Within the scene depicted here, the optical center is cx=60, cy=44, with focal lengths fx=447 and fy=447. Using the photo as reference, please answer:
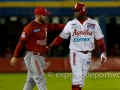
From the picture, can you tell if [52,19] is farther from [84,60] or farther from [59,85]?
[84,60]

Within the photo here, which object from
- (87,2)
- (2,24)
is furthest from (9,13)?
(87,2)

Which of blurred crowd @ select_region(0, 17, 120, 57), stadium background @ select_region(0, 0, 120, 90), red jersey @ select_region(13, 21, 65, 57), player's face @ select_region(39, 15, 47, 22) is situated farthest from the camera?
stadium background @ select_region(0, 0, 120, 90)

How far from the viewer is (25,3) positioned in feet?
89.7

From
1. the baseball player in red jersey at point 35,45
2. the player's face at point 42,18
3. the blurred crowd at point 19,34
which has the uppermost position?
the player's face at point 42,18

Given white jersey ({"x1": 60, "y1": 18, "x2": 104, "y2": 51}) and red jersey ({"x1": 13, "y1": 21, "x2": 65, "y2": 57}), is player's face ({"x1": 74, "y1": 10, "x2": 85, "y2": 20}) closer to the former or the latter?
white jersey ({"x1": 60, "y1": 18, "x2": 104, "y2": 51})

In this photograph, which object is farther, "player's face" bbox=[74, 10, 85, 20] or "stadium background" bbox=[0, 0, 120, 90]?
"stadium background" bbox=[0, 0, 120, 90]

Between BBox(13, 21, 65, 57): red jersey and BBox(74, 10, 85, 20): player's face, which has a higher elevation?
BBox(74, 10, 85, 20): player's face

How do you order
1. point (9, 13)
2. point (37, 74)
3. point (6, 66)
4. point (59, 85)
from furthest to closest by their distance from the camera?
point (9, 13), point (6, 66), point (59, 85), point (37, 74)

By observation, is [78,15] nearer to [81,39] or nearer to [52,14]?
[81,39]

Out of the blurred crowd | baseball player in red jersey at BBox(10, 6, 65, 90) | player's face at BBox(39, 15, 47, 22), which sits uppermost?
player's face at BBox(39, 15, 47, 22)

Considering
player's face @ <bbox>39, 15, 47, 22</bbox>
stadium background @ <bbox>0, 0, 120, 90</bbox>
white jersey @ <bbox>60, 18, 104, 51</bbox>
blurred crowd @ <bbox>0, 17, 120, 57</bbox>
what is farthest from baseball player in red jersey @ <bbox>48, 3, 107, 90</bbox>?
stadium background @ <bbox>0, 0, 120, 90</bbox>

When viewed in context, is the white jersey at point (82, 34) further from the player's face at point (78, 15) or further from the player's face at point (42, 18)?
the player's face at point (42, 18)

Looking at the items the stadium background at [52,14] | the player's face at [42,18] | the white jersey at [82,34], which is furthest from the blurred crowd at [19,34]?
the player's face at [42,18]

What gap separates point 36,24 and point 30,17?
16447 mm
